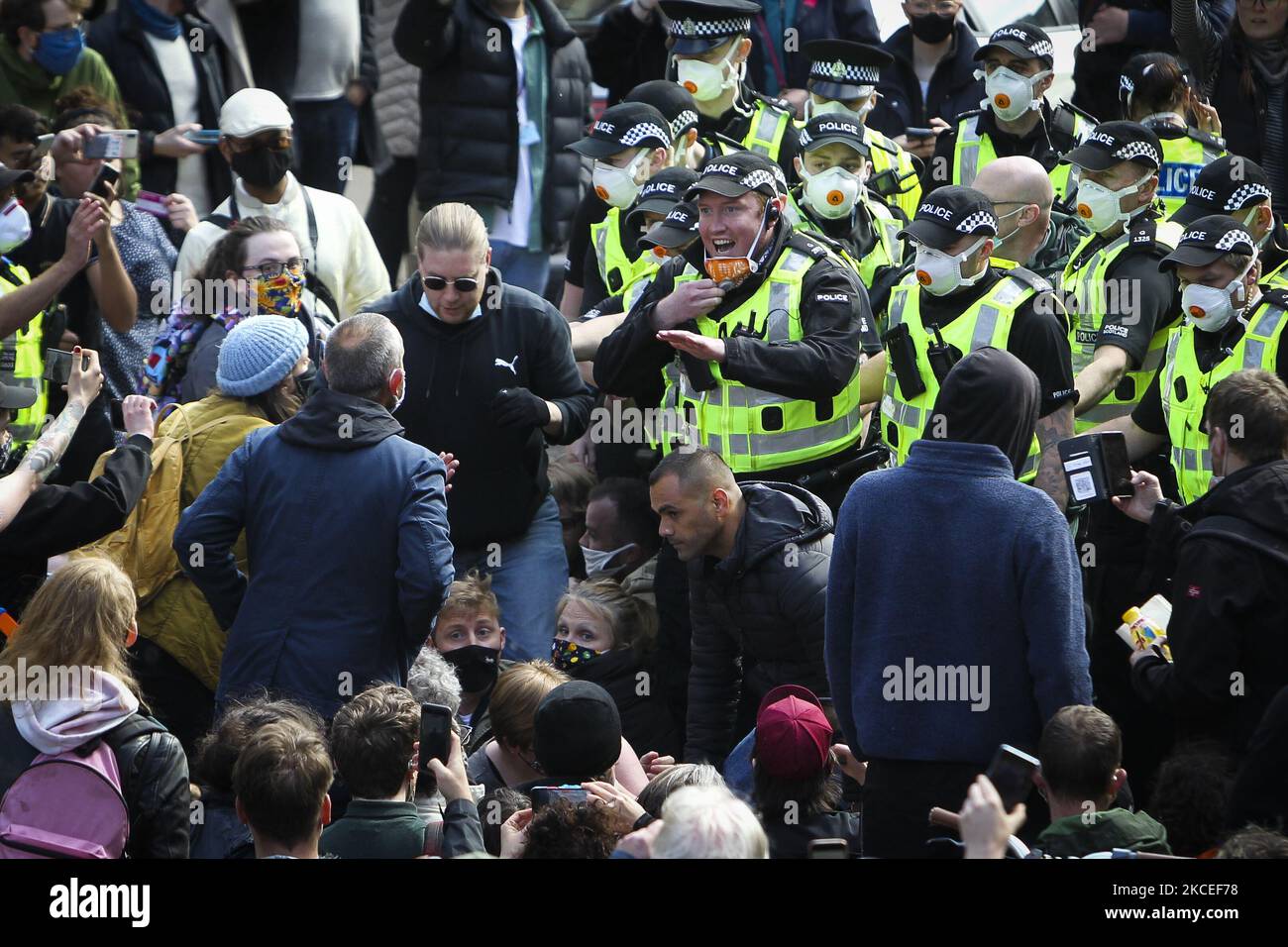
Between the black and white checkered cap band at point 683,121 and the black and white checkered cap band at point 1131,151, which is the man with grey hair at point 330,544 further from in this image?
the black and white checkered cap band at point 1131,151

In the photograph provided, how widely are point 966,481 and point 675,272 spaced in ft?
8.48

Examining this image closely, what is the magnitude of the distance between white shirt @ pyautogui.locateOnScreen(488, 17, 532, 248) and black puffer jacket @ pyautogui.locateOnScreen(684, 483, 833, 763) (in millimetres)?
3796

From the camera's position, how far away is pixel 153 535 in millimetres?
6344

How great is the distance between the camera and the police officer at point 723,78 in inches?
372

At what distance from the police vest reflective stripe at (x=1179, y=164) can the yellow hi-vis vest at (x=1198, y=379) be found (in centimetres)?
225

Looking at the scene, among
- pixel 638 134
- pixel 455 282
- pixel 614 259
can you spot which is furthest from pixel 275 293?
pixel 638 134

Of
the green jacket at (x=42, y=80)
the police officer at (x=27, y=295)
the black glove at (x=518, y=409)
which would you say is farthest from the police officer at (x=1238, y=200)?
the green jacket at (x=42, y=80)

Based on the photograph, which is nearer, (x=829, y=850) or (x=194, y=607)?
(x=829, y=850)

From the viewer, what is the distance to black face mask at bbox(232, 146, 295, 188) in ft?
26.5

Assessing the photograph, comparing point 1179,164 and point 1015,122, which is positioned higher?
point 1015,122

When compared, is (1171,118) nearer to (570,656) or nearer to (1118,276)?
(1118,276)

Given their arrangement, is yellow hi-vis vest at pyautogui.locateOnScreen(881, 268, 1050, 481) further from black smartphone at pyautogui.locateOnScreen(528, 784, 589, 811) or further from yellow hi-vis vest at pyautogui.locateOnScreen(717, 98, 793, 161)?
yellow hi-vis vest at pyautogui.locateOnScreen(717, 98, 793, 161)

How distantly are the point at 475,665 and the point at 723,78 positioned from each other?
3.86m

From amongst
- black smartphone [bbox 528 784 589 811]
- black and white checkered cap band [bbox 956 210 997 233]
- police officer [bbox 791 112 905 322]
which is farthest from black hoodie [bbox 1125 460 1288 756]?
police officer [bbox 791 112 905 322]
